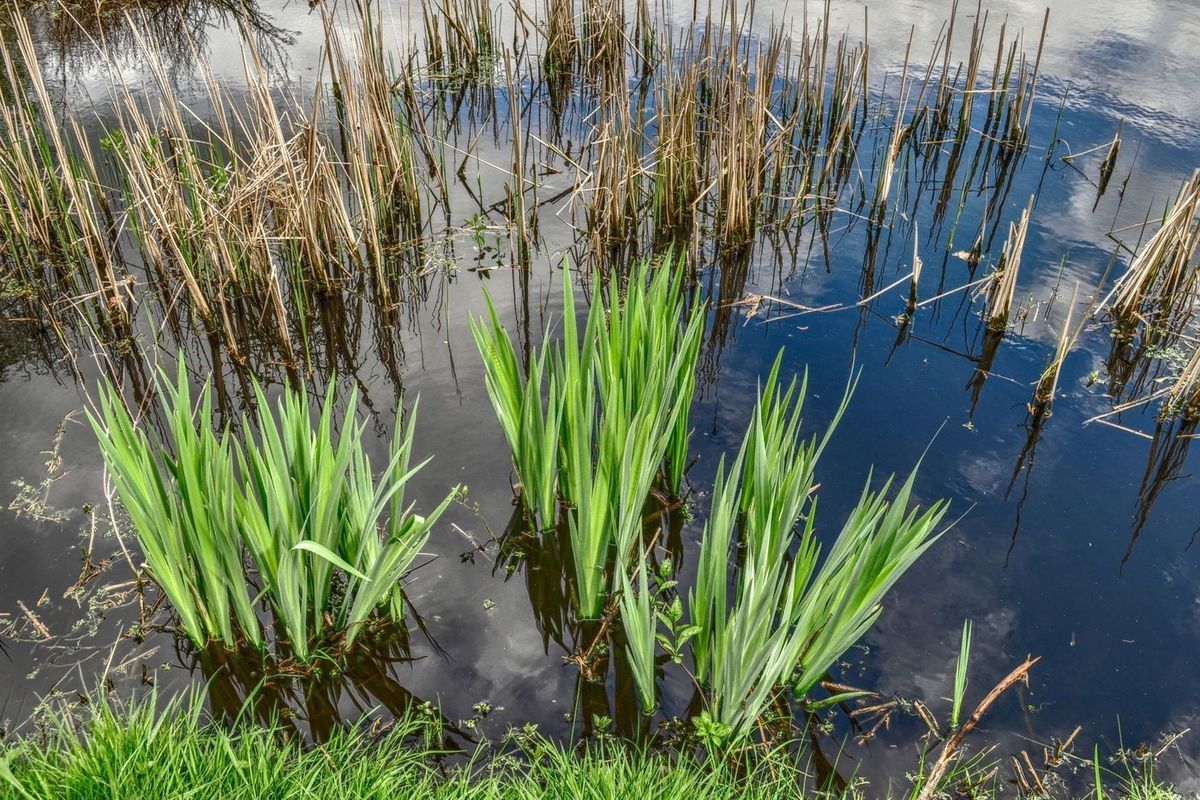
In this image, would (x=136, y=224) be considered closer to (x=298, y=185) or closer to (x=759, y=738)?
(x=298, y=185)

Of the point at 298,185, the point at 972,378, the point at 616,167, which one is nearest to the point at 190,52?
the point at 298,185

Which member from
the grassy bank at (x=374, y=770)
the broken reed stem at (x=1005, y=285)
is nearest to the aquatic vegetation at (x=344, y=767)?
the grassy bank at (x=374, y=770)

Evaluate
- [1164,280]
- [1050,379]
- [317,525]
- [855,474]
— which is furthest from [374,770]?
[1164,280]

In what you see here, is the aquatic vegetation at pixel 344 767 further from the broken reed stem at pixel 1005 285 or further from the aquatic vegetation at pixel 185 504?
the broken reed stem at pixel 1005 285

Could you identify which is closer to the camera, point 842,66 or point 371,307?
point 371,307

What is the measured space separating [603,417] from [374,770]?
1.32 meters

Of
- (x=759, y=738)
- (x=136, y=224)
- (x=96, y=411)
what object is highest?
(x=136, y=224)

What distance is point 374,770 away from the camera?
238 centimetres

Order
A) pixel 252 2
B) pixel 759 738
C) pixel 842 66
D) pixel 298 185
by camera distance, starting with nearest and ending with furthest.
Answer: pixel 759 738 < pixel 298 185 < pixel 842 66 < pixel 252 2

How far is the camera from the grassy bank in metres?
2.15

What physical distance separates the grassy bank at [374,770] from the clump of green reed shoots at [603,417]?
0.60m

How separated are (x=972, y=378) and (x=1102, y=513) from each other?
3.14ft

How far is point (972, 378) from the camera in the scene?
4332 mm

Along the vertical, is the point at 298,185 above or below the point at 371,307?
above
